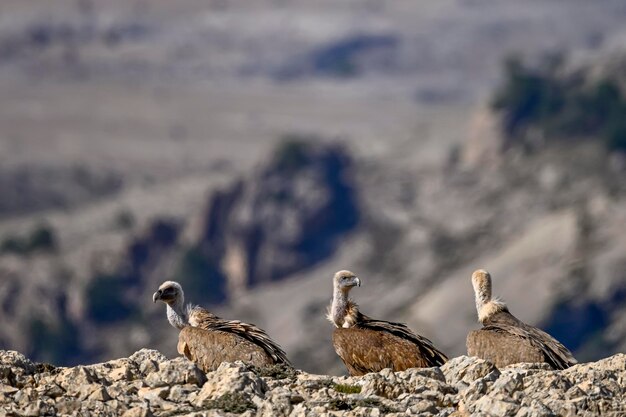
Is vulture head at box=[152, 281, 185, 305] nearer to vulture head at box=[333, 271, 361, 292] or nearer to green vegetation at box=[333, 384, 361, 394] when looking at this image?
vulture head at box=[333, 271, 361, 292]

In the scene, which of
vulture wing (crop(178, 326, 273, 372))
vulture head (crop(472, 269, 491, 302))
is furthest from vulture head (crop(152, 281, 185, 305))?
vulture head (crop(472, 269, 491, 302))

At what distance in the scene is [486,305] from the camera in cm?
3519

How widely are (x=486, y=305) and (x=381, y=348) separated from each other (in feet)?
11.2

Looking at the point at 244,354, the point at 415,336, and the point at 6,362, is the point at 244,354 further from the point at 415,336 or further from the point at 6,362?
the point at 6,362

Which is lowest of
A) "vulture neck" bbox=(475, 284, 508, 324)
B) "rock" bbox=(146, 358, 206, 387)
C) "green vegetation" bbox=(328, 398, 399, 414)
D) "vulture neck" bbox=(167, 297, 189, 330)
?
"green vegetation" bbox=(328, 398, 399, 414)

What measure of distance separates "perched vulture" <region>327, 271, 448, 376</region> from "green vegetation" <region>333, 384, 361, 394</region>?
4.57 metres

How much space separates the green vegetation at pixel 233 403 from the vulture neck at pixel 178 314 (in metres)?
10.2

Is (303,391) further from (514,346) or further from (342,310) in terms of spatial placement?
(342,310)

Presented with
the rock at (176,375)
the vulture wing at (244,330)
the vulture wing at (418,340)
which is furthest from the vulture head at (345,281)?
the rock at (176,375)

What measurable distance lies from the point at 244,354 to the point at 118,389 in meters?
5.52

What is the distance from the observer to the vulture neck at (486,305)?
34625 millimetres

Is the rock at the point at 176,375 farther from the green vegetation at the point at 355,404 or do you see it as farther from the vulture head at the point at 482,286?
the vulture head at the point at 482,286

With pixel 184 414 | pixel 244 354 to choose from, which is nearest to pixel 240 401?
pixel 184 414

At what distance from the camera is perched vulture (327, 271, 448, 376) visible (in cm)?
3225
